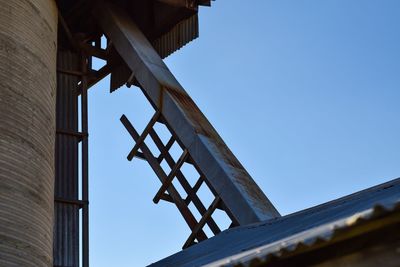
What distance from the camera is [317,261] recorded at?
21.9ft

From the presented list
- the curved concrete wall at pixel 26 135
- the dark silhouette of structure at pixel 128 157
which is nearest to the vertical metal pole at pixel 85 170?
the dark silhouette of structure at pixel 128 157

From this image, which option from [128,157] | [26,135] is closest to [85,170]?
[128,157]

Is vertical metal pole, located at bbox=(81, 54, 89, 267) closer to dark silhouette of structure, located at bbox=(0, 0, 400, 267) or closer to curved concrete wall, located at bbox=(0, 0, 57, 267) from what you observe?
dark silhouette of structure, located at bbox=(0, 0, 400, 267)

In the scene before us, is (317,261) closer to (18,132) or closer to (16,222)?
(16,222)

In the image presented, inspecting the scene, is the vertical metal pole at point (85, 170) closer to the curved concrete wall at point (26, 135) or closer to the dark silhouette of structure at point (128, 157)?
the dark silhouette of structure at point (128, 157)

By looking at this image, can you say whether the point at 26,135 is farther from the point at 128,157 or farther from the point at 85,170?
the point at 128,157

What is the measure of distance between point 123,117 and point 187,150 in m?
2.91

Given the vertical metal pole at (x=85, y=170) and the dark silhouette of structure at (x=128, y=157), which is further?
the vertical metal pole at (x=85, y=170)

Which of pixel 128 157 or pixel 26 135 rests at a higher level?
pixel 128 157

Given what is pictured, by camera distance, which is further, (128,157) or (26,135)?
(128,157)

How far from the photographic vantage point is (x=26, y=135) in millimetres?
11969

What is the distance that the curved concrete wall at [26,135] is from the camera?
11.0 metres

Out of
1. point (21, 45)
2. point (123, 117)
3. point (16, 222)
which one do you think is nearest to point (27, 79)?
point (21, 45)

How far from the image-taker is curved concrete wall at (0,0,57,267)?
1098cm
